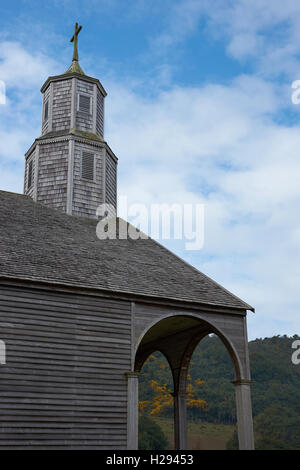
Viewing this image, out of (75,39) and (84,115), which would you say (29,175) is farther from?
(75,39)

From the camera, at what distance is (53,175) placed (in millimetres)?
20844

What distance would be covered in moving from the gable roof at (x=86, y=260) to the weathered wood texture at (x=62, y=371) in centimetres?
65

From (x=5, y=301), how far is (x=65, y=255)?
294 centimetres

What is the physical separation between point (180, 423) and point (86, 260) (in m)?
7.50

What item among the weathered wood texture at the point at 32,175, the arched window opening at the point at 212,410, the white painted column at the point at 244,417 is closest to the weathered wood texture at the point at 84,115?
the weathered wood texture at the point at 32,175

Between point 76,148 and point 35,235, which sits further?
point 76,148

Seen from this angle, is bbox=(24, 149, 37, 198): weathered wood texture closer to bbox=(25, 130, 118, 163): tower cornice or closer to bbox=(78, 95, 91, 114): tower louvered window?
bbox=(25, 130, 118, 163): tower cornice

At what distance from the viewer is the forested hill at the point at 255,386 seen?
146ft

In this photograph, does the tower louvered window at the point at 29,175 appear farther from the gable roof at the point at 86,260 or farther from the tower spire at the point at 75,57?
the tower spire at the point at 75,57

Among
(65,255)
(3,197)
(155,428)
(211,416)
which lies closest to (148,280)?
(65,255)

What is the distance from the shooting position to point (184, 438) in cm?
1859

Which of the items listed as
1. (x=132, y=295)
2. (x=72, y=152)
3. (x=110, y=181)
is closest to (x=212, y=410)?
(x=110, y=181)

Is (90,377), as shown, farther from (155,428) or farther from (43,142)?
(155,428)
